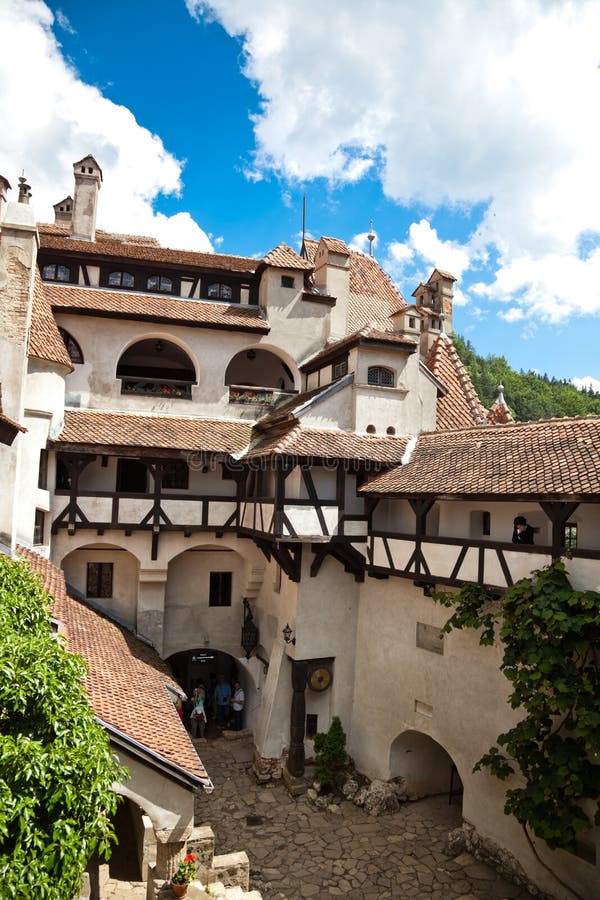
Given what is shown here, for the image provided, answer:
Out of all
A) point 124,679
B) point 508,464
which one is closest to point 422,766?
point 124,679

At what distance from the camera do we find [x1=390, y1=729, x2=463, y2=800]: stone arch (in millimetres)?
14820

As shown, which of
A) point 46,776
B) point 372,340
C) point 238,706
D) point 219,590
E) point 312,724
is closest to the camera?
point 46,776

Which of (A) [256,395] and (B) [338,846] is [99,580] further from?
(B) [338,846]

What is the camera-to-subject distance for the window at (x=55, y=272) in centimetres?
1875

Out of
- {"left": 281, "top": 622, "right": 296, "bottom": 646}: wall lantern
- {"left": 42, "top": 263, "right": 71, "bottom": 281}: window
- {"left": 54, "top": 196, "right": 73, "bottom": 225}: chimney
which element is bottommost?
{"left": 281, "top": 622, "right": 296, "bottom": 646}: wall lantern

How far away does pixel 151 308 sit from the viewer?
60.7 ft

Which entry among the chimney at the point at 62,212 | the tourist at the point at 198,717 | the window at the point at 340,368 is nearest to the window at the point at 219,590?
the tourist at the point at 198,717

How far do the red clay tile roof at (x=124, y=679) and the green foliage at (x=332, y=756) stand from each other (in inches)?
171

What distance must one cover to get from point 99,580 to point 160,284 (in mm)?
9262

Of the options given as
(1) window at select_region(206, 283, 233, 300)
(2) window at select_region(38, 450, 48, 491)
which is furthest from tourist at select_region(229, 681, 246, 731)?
(1) window at select_region(206, 283, 233, 300)

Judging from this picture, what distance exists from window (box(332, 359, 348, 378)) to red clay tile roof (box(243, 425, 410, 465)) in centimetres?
203

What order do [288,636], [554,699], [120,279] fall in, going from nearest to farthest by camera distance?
[554,699] → [288,636] → [120,279]

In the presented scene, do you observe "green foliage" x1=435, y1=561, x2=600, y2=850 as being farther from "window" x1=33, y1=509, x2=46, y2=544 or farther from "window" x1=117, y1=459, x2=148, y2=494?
"window" x1=33, y1=509, x2=46, y2=544

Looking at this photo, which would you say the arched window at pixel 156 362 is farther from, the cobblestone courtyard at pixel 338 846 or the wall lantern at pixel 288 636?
the cobblestone courtyard at pixel 338 846
